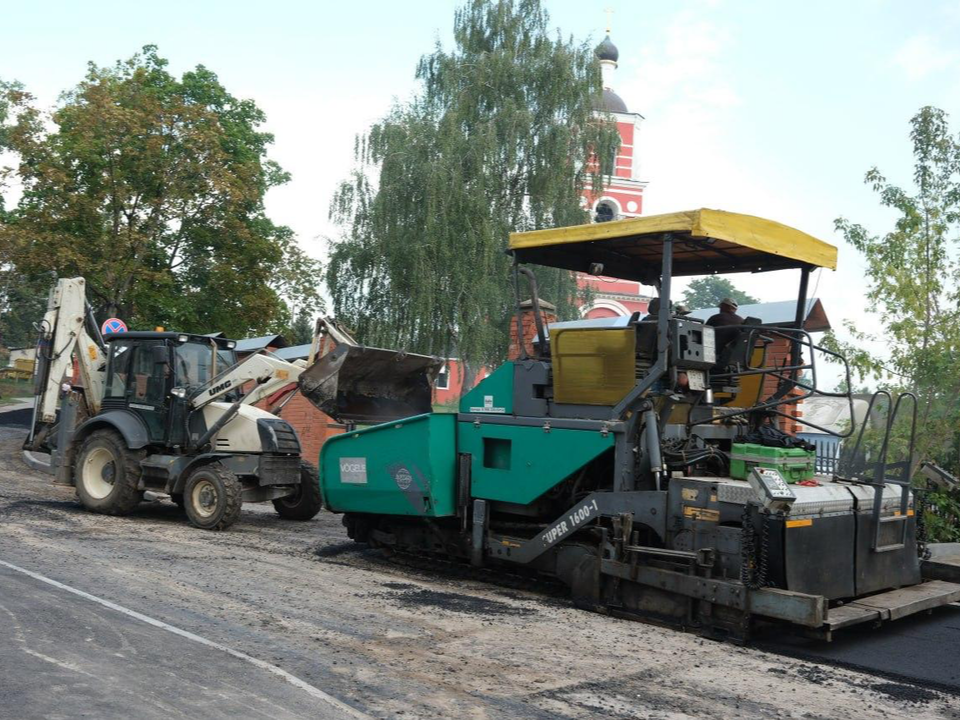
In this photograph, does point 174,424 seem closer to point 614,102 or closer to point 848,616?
point 848,616

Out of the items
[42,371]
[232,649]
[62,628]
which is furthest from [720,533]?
[42,371]

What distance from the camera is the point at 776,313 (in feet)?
40.8

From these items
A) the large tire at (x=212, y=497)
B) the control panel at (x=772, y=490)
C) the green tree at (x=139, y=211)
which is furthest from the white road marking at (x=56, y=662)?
the green tree at (x=139, y=211)

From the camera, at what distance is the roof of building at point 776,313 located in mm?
11477

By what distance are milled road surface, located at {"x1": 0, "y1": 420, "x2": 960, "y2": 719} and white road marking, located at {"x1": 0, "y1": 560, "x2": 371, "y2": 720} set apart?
4 centimetres

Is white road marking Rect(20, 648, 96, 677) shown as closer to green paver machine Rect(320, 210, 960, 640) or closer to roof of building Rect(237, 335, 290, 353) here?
green paver machine Rect(320, 210, 960, 640)

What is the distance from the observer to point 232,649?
19.4 feet

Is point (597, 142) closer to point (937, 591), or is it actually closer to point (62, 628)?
point (937, 591)

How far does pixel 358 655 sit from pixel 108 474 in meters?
7.67

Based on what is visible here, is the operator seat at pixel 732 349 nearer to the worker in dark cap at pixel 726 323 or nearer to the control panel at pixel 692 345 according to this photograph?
the worker in dark cap at pixel 726 323

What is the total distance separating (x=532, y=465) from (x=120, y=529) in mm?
5375

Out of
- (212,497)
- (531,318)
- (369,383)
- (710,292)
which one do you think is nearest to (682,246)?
(531,318)

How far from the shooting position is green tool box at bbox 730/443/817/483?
23.6 ft

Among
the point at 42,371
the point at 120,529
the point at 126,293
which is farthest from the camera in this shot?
the point at 126,293
